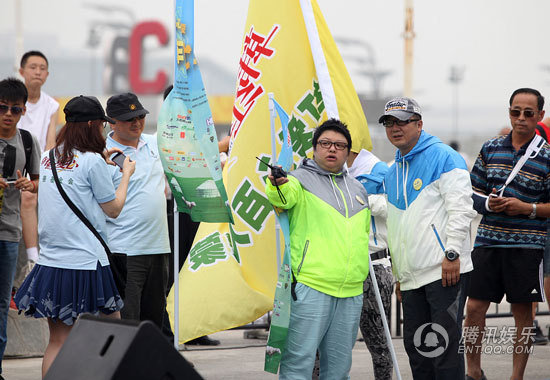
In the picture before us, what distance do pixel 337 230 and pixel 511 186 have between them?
71.6 inches

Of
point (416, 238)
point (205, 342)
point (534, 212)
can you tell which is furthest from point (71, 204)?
point (205, 342)

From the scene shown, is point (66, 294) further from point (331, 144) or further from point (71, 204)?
point (331, 144)

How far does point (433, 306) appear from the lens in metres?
5.05

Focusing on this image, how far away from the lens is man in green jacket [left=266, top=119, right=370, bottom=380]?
467 centimetres

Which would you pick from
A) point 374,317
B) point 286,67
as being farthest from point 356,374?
point 286,67

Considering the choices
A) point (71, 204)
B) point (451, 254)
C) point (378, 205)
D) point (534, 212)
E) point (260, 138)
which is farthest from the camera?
point (534, 212)

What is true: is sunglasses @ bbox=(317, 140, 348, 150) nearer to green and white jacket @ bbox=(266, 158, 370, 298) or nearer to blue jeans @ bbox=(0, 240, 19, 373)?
green and white jacket @ bbox=(266, 158, 370, 298)

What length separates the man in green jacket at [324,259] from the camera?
4672 millimetres

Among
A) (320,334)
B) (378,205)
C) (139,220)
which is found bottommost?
(320,334)

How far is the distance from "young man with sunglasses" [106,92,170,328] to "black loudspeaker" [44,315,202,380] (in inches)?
81.5

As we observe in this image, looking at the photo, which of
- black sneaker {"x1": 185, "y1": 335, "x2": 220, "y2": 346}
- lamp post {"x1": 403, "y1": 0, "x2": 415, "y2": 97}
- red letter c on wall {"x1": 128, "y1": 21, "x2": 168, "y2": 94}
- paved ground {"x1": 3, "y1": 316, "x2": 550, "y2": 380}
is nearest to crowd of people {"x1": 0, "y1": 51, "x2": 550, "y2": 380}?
paved ground {"x1": 3, "y1": 316, "x2": 550, "y2": 380}

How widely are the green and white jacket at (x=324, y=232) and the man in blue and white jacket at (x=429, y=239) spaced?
0.40 m

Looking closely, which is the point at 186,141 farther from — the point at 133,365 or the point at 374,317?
the point at 133,365

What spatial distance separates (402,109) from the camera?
5137 millimetres
